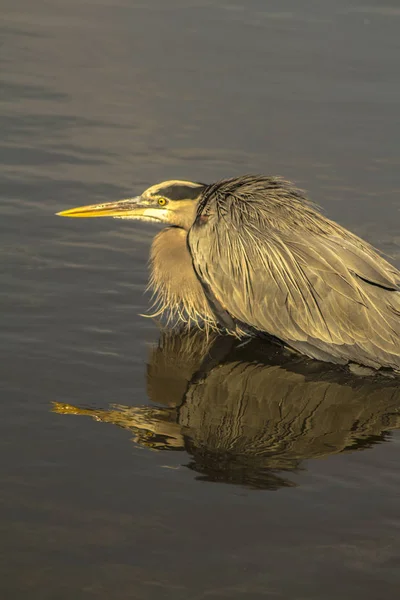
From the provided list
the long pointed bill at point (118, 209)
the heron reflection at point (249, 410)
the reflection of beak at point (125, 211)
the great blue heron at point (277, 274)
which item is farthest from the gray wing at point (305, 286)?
the long pointed bill at point (118, 209)

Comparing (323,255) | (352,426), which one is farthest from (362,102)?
(352,426)

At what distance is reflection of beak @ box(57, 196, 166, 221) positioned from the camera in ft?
27.7

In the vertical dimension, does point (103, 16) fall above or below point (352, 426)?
above

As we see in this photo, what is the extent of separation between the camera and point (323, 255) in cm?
780

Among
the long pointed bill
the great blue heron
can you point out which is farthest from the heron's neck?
the long pointed bill

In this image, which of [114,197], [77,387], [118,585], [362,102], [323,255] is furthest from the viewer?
[362,102]

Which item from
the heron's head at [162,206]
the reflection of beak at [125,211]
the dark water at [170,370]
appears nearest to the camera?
the dark water at [170,370]

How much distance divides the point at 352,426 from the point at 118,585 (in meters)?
2.39

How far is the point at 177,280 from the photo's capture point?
8.27 m

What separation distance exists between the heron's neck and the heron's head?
0.17 m

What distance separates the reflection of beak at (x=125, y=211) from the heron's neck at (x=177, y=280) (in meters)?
0.21

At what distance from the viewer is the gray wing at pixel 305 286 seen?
7.64m

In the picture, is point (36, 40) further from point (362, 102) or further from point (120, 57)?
point (362, 102)

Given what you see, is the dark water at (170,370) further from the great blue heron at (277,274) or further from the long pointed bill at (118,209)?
the long pointed bill at (118,209)
